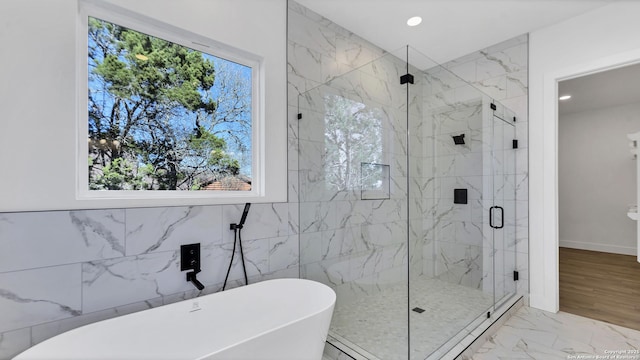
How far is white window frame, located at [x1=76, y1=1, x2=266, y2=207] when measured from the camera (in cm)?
160

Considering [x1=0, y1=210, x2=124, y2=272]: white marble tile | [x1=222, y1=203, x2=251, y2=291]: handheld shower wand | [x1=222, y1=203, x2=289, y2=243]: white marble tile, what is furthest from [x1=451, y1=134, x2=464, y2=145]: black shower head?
[x1=0, y1=210, x2=124, y2=272]: white marble tile

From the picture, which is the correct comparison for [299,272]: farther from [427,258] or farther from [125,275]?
[125,275]

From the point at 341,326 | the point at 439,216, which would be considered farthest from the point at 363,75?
the point at 341,326

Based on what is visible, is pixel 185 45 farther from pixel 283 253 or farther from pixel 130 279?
pixel 283 253

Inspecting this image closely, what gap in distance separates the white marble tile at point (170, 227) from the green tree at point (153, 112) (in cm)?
22

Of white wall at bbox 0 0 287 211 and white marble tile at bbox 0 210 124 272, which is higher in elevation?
white wall at bbox 0 0 287 211

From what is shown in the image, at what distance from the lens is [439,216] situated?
218cm

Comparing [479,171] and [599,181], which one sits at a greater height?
[479,171]

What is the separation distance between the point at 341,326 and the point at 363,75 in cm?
198

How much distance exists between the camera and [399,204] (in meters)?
1.88

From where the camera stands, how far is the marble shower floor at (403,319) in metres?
1.79

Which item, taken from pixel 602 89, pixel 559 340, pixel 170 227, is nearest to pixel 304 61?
pixel 170 227

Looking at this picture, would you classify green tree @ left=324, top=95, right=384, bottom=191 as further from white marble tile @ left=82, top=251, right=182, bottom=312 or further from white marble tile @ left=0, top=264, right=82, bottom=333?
white marble tile @ left=0, top=264, right=82, bottom=333

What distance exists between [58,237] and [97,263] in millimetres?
221
